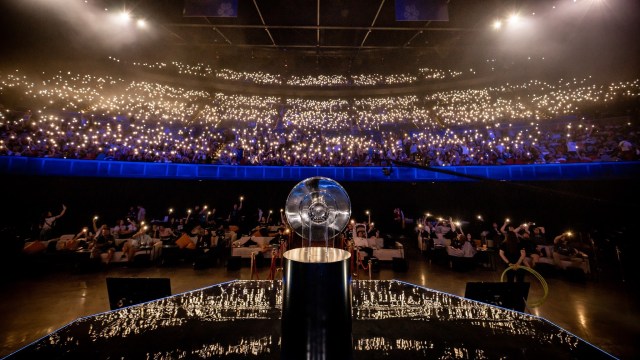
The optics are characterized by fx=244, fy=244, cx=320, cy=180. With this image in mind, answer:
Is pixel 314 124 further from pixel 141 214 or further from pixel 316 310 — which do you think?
pixel 316 310

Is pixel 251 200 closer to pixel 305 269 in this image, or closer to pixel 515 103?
pixel 305 269

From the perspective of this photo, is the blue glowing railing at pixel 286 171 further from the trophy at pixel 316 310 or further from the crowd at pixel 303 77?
the trophy at pixel 316 310

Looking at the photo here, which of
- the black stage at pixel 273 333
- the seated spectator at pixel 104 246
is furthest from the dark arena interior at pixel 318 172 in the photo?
the seated spectator at pixel 104 246

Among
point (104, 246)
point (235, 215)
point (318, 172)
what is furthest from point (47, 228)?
point (318, 172)

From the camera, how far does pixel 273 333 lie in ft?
6.46

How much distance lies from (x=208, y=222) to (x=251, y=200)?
3069 mm

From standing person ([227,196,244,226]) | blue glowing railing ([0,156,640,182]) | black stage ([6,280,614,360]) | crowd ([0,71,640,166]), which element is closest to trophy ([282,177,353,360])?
black stage ([6,280,614,360])

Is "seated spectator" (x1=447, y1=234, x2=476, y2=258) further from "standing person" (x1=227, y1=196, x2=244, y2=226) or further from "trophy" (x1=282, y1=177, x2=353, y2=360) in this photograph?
"standing person" (x1=227, y1=196, x2=244, y2=226)

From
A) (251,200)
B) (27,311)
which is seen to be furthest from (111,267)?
(251,200)

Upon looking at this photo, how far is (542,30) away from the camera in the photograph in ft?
33.4

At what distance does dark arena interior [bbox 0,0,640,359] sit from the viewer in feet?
7.01

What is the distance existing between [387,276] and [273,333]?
8105 mm

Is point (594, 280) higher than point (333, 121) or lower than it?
lower

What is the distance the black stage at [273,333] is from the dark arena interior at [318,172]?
20 millimetres
